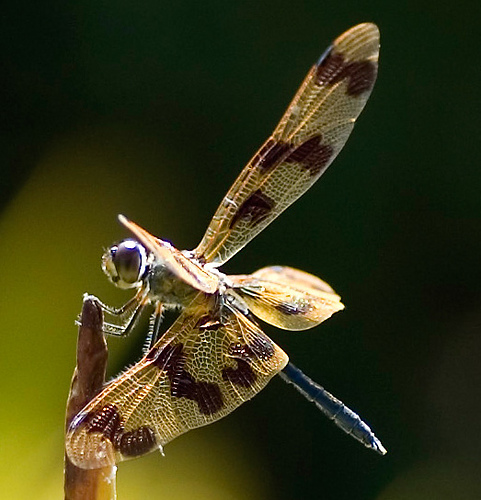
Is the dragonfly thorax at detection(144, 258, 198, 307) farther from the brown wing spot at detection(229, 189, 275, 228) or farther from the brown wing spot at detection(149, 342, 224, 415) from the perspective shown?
the brown wing spot at detection(229, 189, 275, 228)

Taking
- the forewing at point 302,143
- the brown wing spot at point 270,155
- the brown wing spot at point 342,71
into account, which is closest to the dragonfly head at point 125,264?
the forewing at point 302,143

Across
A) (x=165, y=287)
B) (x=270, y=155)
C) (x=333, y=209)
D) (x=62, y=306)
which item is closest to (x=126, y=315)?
(x=165, y=287)

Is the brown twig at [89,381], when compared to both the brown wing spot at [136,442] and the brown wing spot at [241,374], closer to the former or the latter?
the brown wing spot at [136,442]

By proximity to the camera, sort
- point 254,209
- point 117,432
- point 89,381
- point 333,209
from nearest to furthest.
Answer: point 89,381, point 117,432, point 254,209, point 333,209

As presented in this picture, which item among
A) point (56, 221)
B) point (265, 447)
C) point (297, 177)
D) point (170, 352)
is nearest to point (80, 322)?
point (170, 352)

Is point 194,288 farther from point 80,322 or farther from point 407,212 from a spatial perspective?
point 407,212

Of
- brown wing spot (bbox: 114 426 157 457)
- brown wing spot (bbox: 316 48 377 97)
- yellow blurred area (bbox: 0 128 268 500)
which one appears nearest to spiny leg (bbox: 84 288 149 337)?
brown wing spot (bbox: 114 426 157 457)

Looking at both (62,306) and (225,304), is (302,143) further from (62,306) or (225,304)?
(62,306)
